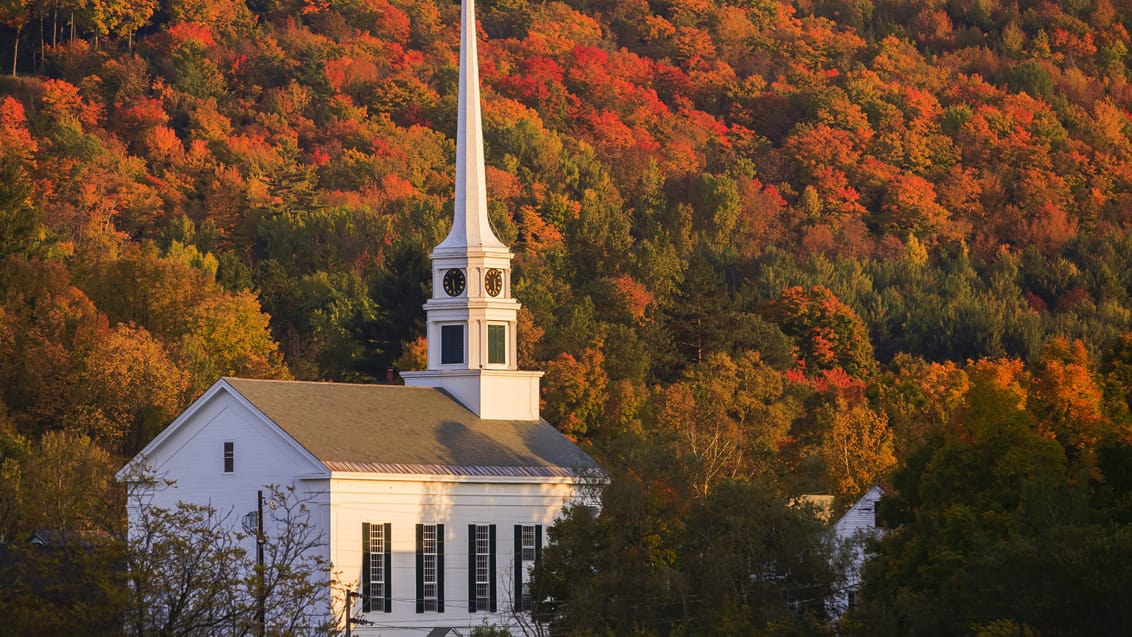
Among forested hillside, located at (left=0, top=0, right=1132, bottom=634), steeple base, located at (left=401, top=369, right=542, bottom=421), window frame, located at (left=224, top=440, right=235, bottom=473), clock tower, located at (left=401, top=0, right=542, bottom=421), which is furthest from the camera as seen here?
clock tower, located at (left=401, top=0, right=542, bottom=421)

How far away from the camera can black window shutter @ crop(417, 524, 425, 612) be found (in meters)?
76.4

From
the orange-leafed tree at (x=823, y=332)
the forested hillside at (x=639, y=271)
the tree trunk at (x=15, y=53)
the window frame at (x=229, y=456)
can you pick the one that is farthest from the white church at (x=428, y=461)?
the tree trunk at (x=15, y=53)

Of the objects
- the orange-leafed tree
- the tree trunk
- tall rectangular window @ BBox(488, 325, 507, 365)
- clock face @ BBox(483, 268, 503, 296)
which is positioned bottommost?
tall rectangular window @ BBox(488, 325, 507, 365)

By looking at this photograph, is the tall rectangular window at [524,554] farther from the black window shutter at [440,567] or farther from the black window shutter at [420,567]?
the black window shutter at [420,567]

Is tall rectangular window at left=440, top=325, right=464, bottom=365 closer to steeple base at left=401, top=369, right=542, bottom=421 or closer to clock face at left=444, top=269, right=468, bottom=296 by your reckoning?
steeple base at left=401, top=369, right=542, bottom=421

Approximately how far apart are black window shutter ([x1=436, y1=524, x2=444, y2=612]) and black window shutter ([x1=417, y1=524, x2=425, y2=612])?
0.54m

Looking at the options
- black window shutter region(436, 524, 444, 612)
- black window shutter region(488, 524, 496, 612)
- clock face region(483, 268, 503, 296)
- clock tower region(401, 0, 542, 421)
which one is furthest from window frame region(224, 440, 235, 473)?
clock face region(483, 268, 503, 296)

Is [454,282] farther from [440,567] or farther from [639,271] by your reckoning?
[639,271]

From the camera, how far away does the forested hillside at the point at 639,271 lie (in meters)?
67.2

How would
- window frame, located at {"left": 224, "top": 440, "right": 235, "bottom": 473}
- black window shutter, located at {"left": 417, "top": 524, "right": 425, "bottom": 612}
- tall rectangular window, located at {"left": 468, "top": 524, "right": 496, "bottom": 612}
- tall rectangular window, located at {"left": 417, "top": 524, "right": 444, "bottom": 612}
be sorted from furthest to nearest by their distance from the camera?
tall rectangular window, located at {"left": 468, "top": 524, "right": 496, "bottom": 612} < tall rectangular window, located at {"left": 417, "top": 524, "right": 444, "bottom": 612} < black window shutter, located at {"left": 417, "top": 524, "right": 425, "bottom": 612} < window frame, located at {"left": 224, "top": 440, "right": 235, "bottom": 473}

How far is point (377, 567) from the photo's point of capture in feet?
248

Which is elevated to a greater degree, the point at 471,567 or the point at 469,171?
the point at 469,171

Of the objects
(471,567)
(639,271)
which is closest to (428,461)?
(471,567)

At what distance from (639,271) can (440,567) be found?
5746 cm
